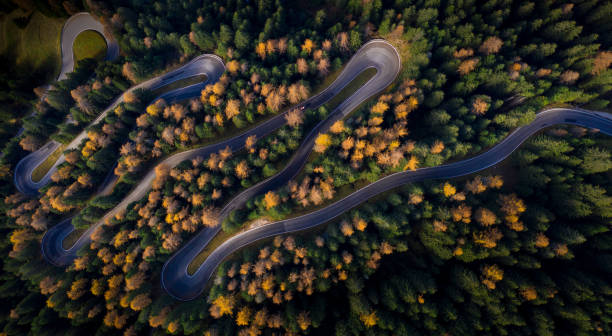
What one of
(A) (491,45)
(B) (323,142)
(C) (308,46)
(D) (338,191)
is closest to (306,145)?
(B) (323,142)

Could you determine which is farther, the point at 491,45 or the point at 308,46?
the point at 308,46

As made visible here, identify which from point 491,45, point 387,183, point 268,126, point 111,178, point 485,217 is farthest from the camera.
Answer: point 111,178

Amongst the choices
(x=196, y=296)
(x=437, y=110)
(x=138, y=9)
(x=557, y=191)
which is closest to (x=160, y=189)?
(x=196, y=296)

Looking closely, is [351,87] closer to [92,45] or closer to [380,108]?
[380,108]

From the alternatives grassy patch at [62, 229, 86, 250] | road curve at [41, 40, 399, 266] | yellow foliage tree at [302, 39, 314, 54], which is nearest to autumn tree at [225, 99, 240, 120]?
road curve at [41, 40, 399, 266]

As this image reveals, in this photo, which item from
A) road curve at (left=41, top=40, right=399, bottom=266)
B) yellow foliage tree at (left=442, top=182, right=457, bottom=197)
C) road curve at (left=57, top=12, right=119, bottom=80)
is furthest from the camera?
road curve at (left=57, top=12, right=119, bottom=80)

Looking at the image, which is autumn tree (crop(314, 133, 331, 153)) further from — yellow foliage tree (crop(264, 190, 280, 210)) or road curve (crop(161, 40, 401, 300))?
yellow foliage tree (crop(264, 190, 280, 210))

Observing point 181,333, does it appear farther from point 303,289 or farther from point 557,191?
point 557,191

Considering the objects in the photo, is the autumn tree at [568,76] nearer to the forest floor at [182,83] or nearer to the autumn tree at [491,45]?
the autumn tree at [491,45]
